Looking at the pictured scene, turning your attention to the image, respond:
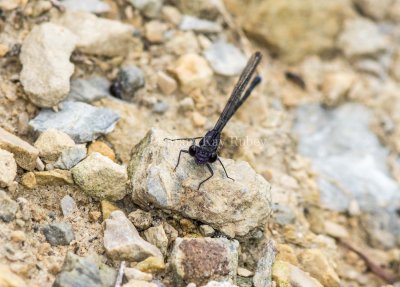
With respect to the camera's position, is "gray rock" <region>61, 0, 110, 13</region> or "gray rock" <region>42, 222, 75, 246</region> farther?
"gray rock" <region>61, 0, 110, 13</region>

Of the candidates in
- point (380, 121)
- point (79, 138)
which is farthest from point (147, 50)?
point (380, 121)

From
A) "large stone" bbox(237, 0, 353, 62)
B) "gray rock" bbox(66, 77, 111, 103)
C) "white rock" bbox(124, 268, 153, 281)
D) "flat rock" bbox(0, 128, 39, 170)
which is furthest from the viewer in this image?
"large stone" bbox(237, 0, 353, 62)

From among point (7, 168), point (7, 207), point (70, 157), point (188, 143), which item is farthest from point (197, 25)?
point (7, 207)

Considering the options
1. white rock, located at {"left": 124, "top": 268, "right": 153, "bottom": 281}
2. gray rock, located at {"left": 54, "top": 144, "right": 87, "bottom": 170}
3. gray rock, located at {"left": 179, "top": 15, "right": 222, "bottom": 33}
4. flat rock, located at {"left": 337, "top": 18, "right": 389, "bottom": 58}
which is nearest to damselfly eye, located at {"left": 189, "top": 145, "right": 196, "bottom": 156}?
gray rock, located at {"left": 54, "top": 144, "right": 87, "bottom": 170}

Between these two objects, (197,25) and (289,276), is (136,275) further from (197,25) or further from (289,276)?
(197,25)

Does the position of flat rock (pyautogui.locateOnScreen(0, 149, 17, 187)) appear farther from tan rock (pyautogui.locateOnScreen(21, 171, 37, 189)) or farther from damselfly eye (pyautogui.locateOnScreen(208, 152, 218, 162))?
damselfly eye (pyautogui.locateOnScreen(208, 152, 218, 162))

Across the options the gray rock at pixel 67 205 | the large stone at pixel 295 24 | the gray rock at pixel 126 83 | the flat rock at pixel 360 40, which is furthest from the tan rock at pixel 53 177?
the flat rock at pixel 360 40
